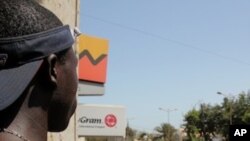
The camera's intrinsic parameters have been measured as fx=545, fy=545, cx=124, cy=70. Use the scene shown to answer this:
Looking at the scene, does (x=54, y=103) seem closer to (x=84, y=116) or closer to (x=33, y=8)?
(x=33, y=8)

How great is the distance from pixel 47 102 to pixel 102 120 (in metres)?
13.1

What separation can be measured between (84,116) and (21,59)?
42.6ft

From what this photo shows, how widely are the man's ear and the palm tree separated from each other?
69167 millimetres

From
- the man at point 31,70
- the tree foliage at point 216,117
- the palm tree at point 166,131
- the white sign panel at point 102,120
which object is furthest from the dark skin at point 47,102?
the palm tree at point 166,131

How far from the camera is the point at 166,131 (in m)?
72.1

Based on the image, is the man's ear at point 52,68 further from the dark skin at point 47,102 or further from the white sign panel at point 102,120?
the white sign panel at point 102,120

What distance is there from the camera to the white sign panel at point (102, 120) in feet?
45.7

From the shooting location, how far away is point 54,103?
3.96 feet

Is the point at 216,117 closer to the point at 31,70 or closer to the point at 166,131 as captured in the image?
the point at 166,131

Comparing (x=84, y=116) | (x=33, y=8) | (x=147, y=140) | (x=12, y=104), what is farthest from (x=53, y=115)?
(x=147, y=140)

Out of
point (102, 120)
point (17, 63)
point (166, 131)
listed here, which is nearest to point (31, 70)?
point (17, 63)

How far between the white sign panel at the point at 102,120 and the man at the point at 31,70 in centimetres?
1253

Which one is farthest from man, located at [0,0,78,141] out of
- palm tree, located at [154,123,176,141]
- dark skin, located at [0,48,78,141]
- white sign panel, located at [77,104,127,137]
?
palm tree, located at [154,123,176,141]

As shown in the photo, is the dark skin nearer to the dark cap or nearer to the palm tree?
the dark cap
